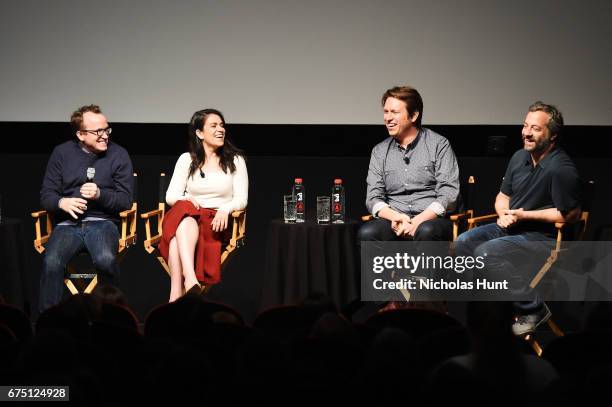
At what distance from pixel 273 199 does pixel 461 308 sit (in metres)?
1.49

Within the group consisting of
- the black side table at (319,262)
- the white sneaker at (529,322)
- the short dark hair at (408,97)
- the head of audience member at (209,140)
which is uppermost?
the short dark hair at (408,97)

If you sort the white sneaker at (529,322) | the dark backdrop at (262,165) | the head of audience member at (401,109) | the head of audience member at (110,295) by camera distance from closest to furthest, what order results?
the head of audience member at (110,295), the white sneaker at (529,322), the head of audience member at (401,109), the dark backdrop at (262,165)


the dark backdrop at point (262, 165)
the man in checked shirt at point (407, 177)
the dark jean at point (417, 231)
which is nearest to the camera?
the dark jean at point (417, 231)

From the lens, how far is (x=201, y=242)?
176 inches

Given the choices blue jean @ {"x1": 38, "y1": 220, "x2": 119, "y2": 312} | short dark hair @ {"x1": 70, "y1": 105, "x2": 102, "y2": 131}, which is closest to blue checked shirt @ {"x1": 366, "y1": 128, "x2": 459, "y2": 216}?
blue jean @ {"x1": 38, "y1": 220, "x2": 119, "y2": 312}

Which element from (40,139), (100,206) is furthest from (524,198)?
(40,139)

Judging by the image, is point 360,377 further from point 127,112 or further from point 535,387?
point 127,112

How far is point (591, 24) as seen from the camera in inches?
204

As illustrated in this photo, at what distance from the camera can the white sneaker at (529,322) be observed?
13.2ft

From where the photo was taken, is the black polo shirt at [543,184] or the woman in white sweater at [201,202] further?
the woman in white sweater at [201,202]

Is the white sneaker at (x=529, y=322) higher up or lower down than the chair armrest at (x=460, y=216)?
lower down

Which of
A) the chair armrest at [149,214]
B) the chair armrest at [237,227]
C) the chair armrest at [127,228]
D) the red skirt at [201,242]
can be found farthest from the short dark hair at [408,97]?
the chair armrest at [127,228]

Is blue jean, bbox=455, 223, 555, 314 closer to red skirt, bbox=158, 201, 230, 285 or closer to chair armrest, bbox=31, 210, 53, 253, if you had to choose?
red skirt, bbox=158, 201, 230, 285

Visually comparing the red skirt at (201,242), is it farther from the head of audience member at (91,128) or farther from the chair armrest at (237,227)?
the head of audience member at (91,128)
